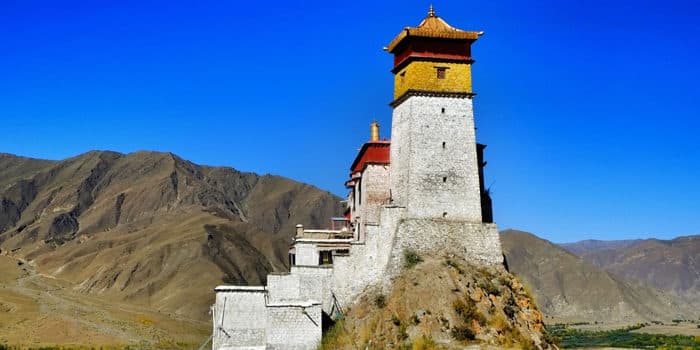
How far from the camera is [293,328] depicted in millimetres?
28062

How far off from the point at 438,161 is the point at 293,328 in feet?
29.3

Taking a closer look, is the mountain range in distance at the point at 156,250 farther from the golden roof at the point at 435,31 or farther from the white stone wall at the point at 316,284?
the golden roof at the point at 435,31

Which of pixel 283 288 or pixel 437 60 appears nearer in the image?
pixel 283 288

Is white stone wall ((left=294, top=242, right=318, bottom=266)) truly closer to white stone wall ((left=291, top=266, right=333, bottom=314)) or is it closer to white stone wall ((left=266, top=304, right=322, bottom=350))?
white stone wall ((left=291, top=266, right=333, bottom=314))

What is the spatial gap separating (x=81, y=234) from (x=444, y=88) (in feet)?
290

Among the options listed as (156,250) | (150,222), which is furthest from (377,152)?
(150,222)

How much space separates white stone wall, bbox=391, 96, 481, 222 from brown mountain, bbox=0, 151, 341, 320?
39524mm

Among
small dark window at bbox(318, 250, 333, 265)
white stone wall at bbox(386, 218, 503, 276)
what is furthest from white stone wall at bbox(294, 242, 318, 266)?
white stone wall at bbox(386, 218, 503, 276)

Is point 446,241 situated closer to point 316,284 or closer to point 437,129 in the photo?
point 437,129

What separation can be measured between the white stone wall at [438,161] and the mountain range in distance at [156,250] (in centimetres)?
2892

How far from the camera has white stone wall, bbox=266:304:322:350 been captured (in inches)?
1102

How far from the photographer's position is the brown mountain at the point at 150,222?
74.9 meters

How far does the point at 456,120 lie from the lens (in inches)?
1204

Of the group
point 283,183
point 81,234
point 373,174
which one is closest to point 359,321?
point 373,174
